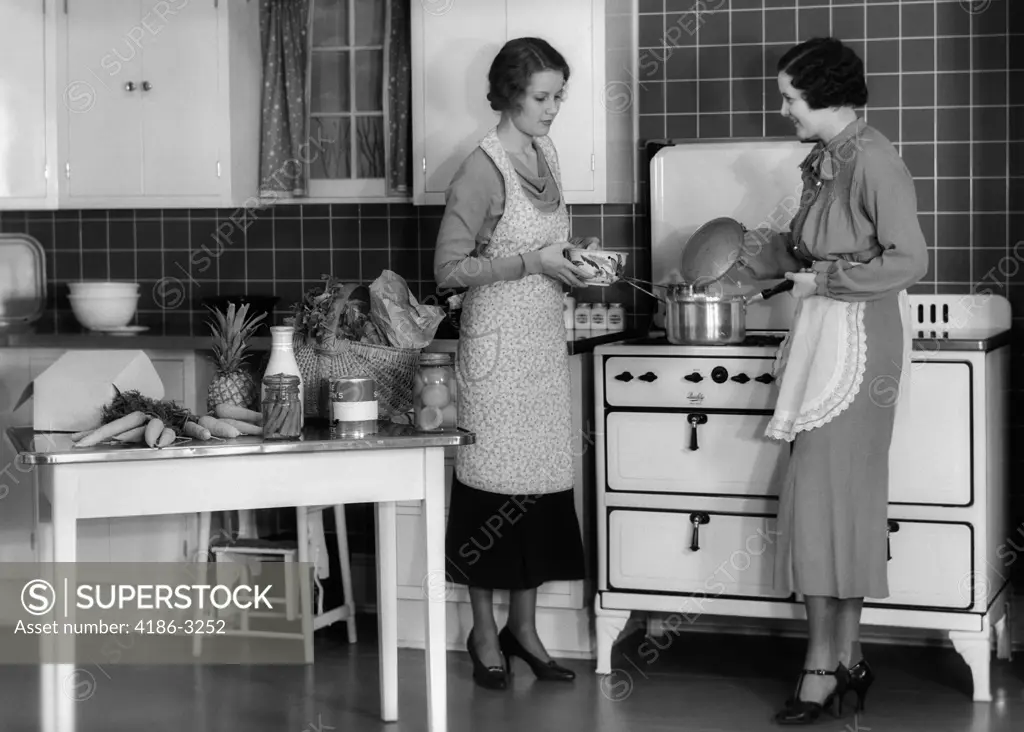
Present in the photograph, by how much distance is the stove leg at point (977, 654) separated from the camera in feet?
11.3

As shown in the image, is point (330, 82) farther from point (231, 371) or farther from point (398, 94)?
point (231, 371)

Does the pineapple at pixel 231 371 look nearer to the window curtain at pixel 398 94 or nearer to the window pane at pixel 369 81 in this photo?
the window curtain at pixel 398 94

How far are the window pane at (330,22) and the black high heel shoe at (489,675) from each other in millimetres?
2081

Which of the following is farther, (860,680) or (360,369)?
(860,680)

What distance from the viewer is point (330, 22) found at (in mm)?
4504

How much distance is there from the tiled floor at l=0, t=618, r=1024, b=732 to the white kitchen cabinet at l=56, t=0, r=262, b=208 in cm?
153

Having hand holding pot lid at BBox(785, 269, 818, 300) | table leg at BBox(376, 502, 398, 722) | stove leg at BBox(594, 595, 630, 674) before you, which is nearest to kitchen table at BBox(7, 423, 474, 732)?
table leg at BBox(376, 502, 398, 722)

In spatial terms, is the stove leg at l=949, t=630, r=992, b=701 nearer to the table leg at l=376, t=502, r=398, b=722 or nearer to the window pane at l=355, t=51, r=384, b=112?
the table leg at l=376, t=502, r=398, b=722

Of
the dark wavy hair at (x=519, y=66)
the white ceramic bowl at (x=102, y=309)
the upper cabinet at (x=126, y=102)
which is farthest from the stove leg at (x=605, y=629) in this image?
the white ceramic bowl at (x=102, y=309)

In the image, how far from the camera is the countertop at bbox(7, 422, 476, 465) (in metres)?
2.62

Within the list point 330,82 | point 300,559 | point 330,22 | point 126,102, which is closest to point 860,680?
point 300,559

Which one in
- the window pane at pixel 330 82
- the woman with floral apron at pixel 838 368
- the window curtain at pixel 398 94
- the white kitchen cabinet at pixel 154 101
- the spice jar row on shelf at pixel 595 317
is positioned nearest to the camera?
the woman with floral apron at pixel 838 368

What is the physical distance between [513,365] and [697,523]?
2.14 feet

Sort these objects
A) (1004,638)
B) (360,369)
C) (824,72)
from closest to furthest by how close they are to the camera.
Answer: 1. (360,369)
2. (824,72)
3. (1004,638)
